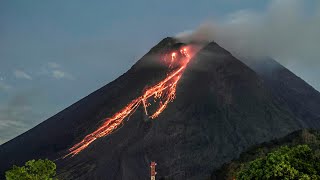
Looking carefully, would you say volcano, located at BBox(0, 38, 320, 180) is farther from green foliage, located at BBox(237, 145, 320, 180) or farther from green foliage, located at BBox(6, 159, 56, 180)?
green foliage, located at BBox(237, 145, 320, 180)

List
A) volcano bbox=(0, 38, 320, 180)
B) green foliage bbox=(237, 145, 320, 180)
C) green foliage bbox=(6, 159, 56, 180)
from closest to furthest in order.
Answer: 1. green foliage bbox=(237, 145, 320, 180)
2. green foliage bbox=(6, 159, 56, 180)
3. volcano bbox=(0, 38, 320, 180)

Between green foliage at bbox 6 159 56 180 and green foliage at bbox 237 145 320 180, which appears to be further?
green foliage at bbox 6 159 56 180

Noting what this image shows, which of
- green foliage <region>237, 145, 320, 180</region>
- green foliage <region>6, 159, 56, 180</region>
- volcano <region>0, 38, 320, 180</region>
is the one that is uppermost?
volcano <region>0, 38, 320, 180</region>

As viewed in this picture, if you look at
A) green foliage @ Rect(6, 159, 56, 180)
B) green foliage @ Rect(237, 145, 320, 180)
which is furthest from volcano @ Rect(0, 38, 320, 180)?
green foliage @ Rect(237, 145, 320, 180)

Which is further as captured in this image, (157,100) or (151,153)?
(157,100)

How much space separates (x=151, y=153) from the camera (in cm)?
16525

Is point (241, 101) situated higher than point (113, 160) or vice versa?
point (241, 101)

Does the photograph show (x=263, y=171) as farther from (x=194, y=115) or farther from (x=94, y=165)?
(x=194, y=115)

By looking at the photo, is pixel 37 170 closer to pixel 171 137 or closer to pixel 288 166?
pixel 288 166

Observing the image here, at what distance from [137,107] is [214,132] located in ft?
118

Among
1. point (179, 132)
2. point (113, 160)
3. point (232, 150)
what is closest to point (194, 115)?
point (179, 132)

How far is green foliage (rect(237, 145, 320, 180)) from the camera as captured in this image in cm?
2662

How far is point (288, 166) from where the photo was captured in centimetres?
2669

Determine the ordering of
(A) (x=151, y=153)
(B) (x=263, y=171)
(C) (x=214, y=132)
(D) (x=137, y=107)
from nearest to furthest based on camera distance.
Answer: (B) (x=263, y=171)
(A) (x=151, y=153)
(C) (x=214, y=132)
(D) (x=137, y=107)
